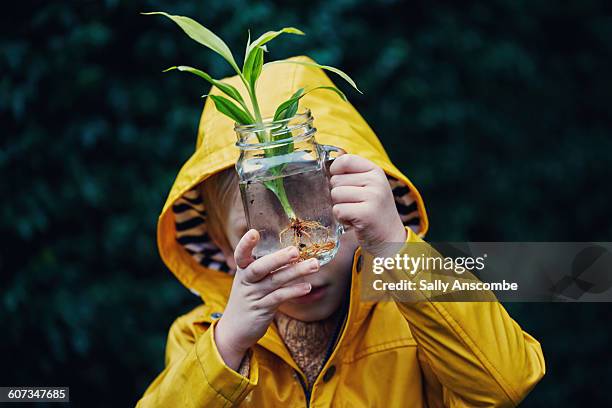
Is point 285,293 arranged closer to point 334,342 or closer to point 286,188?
point 286,188

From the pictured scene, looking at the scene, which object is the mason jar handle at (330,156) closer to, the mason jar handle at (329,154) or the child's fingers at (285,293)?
the mason jar handle at (329,154)

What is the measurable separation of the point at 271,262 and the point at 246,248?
0.06 meters

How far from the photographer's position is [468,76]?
3.62 m

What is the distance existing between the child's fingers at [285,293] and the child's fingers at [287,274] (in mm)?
12

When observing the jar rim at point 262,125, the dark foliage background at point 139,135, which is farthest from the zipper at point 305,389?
the dark foliage background at point 139,135

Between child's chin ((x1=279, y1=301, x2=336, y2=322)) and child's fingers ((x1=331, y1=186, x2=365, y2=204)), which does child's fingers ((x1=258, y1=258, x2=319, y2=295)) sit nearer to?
child's fingers ((x1=331, y1=186, x2=365, y2=204))

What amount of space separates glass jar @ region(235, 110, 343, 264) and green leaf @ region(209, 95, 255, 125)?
0.06 feet

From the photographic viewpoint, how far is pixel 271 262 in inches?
55.8

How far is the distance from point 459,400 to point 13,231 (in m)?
1.73

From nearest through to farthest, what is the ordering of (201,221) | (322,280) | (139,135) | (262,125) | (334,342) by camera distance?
(262,125), (322,280), (334,342), (201,221), (139,135)

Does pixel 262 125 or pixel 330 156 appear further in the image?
pixel 330 156

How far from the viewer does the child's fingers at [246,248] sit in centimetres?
143

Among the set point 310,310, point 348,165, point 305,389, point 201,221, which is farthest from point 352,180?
point 201,221

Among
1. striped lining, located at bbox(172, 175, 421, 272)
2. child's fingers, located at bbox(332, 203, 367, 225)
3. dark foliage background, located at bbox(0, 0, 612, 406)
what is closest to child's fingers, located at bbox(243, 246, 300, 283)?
child's fingers, located at bbox(332, 203, 367, 225)
